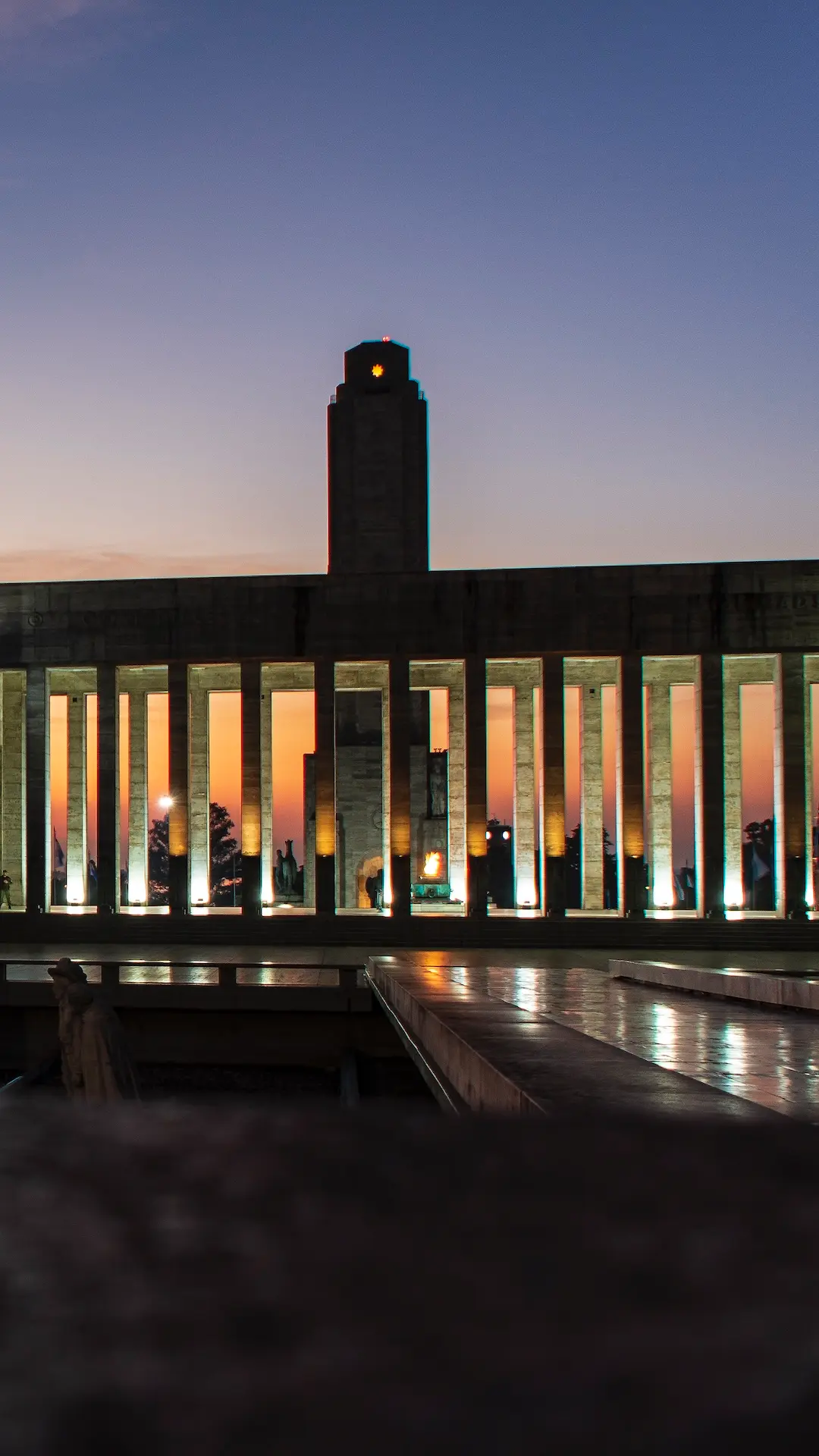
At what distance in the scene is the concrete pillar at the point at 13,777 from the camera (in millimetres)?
39125

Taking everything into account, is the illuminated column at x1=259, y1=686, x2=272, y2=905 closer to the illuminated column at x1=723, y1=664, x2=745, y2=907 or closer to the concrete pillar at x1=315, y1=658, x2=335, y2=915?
the concrete pillar at x1=315, y1=658, x2=335, y2=915

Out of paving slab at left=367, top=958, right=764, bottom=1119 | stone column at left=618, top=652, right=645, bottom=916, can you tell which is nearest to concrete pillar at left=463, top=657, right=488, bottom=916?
stone column at left=618, top=652, right=645, bottom=916

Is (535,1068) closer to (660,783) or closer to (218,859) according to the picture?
(660,783)

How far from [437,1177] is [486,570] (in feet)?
111

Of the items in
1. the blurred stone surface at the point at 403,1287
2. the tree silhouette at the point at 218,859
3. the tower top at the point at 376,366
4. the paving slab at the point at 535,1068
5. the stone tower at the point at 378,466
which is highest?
the tower top at the point at 376,366

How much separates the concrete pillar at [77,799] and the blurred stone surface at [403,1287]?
1573 inches

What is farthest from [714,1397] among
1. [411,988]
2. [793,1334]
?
[411,988]

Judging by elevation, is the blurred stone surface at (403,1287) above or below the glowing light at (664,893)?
above

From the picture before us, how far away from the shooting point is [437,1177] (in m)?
1.14

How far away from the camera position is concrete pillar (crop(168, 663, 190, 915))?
3500 centimetres

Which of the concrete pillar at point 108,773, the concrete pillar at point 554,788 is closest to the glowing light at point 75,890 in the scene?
the concrete pillar at point 108,773

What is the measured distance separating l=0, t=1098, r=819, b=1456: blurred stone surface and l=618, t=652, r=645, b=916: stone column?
32842 millimetres

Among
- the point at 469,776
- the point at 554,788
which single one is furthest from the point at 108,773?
the point at 554,788

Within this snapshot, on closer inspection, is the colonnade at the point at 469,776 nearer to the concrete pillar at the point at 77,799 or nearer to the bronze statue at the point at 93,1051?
the concrete pillar at the point at 77,799
